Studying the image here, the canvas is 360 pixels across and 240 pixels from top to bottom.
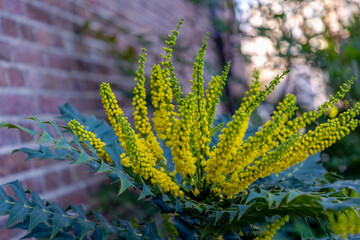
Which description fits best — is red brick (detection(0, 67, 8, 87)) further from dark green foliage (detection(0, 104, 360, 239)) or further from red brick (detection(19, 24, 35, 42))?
dark green foliage (detection(0, 104, 360, 239))

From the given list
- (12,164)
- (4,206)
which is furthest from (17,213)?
(12,164)

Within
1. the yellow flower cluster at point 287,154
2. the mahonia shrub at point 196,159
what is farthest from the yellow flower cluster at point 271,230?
the yellow flower cluster at point 287,154

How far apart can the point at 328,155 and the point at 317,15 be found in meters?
0.70

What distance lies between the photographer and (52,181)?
118 cm

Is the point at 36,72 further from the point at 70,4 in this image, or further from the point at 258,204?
the point at 258,204

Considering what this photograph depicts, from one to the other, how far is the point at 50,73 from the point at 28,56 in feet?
0.36

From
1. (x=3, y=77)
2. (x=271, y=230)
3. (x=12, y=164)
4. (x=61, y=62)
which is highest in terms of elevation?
(x=61, y=62)

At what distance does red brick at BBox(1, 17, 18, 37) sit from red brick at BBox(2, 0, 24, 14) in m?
0.04

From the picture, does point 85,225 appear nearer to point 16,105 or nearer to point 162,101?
point 162,101

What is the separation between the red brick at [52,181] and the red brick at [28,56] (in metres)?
0.40

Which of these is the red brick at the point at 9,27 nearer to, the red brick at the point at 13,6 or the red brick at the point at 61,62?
Answer: the red brick at the point at 13,6

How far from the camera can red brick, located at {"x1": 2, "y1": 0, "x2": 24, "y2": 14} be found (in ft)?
3.55

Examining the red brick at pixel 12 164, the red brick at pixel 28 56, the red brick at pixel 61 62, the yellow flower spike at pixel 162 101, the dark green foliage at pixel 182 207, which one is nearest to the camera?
the dark green foliage at pixel 182 207

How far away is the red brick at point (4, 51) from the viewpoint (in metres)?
1.04
